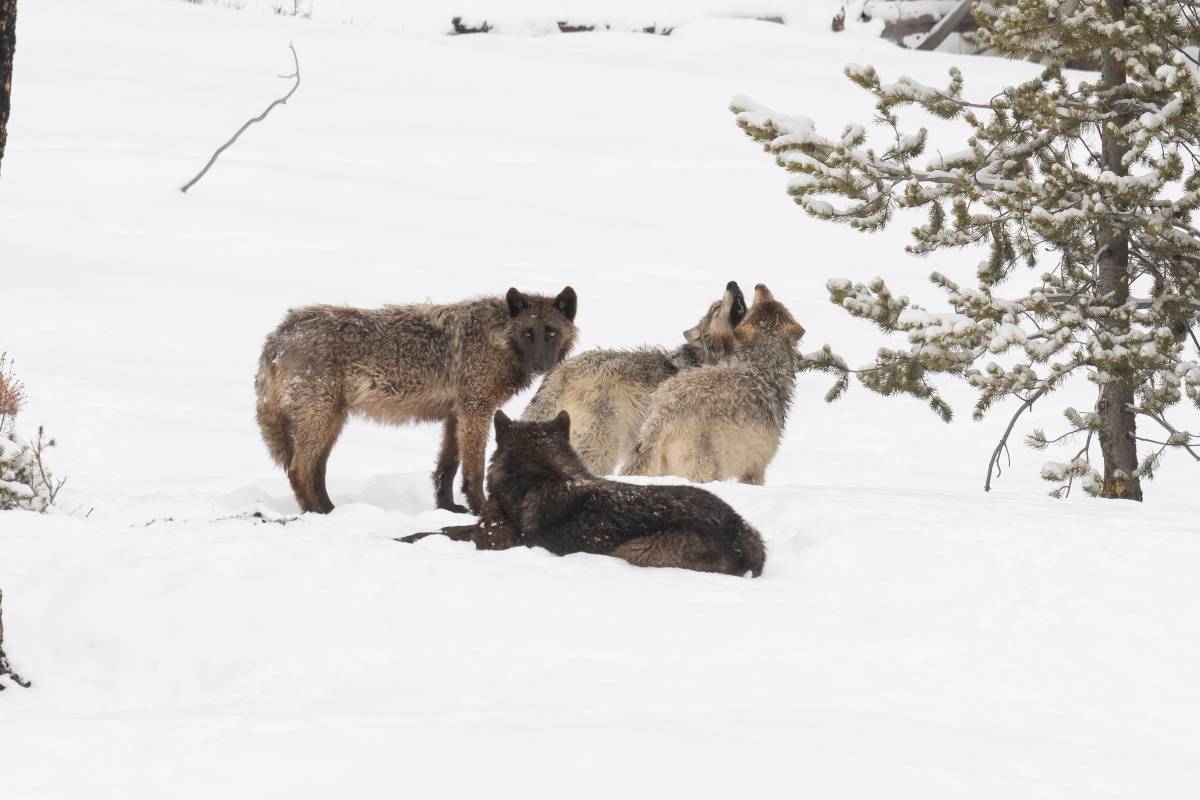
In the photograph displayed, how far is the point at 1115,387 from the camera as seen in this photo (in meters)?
9.54

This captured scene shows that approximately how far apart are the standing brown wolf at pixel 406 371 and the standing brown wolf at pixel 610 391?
253mm

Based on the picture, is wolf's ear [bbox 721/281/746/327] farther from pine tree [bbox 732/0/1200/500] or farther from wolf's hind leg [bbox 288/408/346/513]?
wolf's hind leg [bbox 288/408/346/513]

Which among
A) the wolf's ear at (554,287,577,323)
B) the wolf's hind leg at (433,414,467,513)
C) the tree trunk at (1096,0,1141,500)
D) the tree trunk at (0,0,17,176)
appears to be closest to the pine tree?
the tree trunk at (1096,0,1141,500)

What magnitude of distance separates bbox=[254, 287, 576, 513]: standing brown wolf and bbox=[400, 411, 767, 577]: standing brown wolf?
7.65 ft

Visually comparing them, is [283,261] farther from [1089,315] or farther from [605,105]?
[1089,315]

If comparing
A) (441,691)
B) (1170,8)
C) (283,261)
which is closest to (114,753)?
(441,691)

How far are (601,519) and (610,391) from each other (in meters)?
3.12

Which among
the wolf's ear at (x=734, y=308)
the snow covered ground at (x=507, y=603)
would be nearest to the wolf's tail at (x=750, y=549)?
the snow covered ground at (x=507, y=603)

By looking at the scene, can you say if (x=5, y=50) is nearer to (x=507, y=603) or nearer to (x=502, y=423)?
(x=507, y=603)

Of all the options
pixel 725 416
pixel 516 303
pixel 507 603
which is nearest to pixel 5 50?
pixel 507 603

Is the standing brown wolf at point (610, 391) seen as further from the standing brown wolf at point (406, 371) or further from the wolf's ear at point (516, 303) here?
the wolf's ear at point (516, 303)

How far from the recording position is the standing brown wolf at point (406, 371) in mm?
9328

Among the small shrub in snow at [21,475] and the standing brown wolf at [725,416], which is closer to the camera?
the small shrub in snow at [21,475]

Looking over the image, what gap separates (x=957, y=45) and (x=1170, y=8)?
85.6 ft
